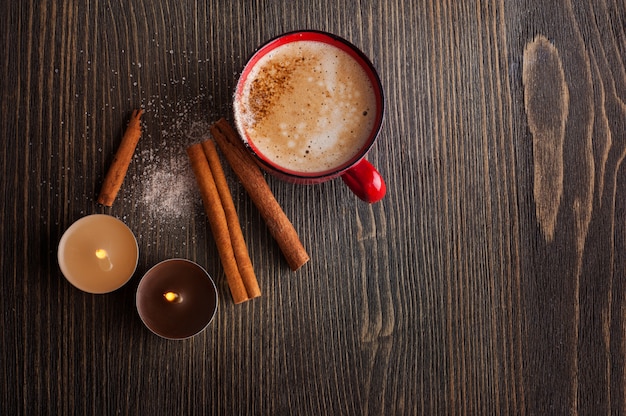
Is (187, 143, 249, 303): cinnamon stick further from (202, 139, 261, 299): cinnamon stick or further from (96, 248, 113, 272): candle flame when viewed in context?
(96, 248, 113, 272): candle flame

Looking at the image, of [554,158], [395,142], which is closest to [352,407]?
[395,142]

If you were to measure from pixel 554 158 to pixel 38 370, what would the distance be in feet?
3.30

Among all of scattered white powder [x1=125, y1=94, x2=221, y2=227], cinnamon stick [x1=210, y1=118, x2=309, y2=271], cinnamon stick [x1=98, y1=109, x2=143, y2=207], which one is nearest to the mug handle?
cinnamon stick [x1=210, y1=118, x2=309, y2=271]

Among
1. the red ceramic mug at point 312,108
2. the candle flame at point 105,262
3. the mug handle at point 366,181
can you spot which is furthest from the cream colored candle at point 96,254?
the mug handle at point 366,181

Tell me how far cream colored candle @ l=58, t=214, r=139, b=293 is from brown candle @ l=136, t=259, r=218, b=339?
0.15 ft

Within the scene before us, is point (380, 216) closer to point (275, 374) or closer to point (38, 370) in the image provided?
point (275, 374)

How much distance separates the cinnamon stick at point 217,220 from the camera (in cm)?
111

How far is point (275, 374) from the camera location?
3.70 feet

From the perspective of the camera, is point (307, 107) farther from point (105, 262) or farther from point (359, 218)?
point (105, 262)

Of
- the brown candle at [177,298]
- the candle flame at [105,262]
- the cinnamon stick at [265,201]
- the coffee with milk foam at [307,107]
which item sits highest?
the coffee with milk foam at [307,107]

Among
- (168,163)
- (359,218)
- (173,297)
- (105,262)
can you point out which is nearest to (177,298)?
(173,297)

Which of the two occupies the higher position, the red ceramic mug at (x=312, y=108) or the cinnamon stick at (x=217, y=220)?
the red ceramic mug at (x=312, y=108)

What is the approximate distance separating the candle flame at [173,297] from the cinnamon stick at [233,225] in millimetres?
113

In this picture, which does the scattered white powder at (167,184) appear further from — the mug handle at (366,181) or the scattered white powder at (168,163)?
the mug handle at (366,181)
